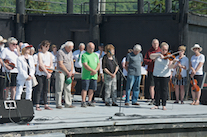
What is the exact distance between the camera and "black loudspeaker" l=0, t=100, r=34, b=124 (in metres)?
5.76

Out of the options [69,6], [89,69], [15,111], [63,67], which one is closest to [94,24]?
[69,6]

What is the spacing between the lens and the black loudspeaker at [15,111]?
5.76m

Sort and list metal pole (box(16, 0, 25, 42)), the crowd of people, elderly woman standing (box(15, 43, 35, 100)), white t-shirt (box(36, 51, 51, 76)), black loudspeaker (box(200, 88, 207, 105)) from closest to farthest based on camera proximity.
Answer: elderly woman standing (box(15, 43, 35, 100))
the crowd of people
white t-shirt (box(36, 51, 51, 76))
black loudspeaker (box(200, 88, 207, 105))
metal pole (box(16, 0, 25, 42))

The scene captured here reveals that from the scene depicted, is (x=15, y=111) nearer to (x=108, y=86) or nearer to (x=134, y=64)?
(x=108, y=86)

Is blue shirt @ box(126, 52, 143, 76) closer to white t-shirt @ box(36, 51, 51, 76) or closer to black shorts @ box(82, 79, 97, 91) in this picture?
black shorts @ box(82, 79, 97, 91)

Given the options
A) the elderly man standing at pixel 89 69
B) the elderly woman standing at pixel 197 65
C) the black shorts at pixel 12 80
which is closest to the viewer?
the black shorts at pixel 12 80

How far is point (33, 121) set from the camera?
6441mm

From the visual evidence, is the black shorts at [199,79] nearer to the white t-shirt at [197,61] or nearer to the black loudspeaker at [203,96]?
the white t-shirt at [197,61]

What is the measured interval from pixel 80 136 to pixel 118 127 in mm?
704

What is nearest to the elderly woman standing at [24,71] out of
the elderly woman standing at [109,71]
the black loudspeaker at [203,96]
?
the elderly woman standing at [109,71]

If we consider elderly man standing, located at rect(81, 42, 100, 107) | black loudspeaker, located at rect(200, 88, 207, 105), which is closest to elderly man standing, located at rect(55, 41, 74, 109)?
elderly man standing, located at rect(81, 42, 100, 107)

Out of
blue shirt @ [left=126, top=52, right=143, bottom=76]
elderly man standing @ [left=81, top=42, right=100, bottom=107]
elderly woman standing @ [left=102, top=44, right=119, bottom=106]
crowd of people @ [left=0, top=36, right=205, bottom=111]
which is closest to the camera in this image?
crowd of people @ [left=0, top=36, right=205, bottom=111]

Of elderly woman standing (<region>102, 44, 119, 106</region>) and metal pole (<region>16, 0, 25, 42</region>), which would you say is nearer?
elderly woman standing (<region>102, 44, 119, 106</region>)

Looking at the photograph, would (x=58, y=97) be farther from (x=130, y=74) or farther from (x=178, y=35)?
(x=178, y=35)
